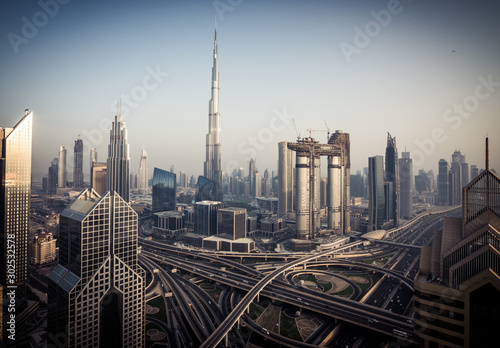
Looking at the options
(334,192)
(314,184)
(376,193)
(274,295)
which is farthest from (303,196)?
(274,295)

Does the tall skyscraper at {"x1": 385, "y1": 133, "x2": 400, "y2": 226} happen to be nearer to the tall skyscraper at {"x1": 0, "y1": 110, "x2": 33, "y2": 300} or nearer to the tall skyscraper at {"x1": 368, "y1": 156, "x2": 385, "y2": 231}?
the tall skyscraper at {"x1": 368, "y1": 156, "x2": 385, "y2": 231}

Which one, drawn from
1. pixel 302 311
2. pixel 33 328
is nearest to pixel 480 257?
pixel 302 311

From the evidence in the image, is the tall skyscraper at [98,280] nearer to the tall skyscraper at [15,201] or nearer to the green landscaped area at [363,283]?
the tall skyscraper at [15,201]

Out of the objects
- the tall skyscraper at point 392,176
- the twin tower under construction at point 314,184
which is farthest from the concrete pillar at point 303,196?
the tall skyscraper at point 392,176

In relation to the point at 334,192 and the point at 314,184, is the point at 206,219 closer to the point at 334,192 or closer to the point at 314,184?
the point at 314,184

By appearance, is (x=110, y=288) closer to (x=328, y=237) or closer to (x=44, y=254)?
(x=44, y=254)
